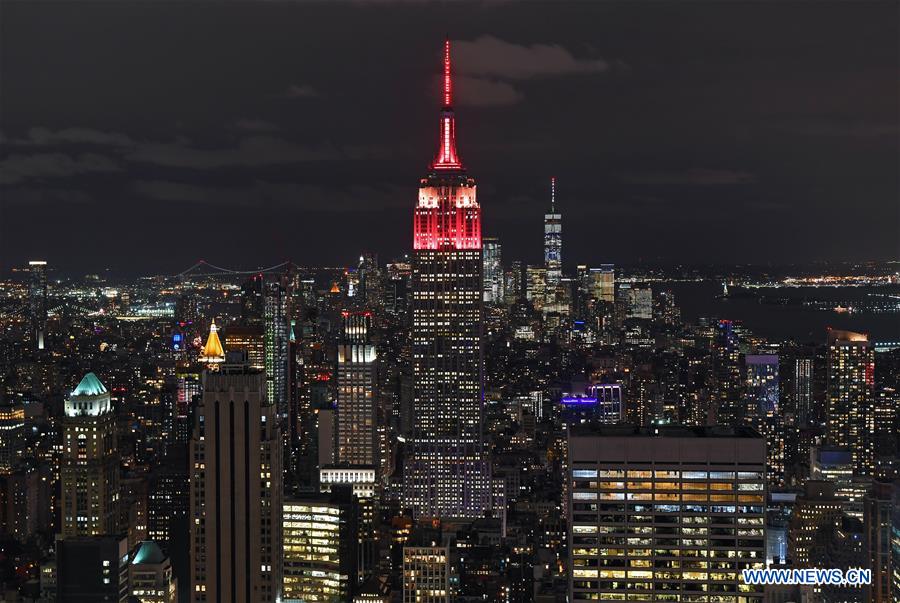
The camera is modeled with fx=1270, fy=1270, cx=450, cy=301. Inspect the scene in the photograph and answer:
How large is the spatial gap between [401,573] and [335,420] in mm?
8322

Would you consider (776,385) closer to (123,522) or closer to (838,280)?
(838,280)

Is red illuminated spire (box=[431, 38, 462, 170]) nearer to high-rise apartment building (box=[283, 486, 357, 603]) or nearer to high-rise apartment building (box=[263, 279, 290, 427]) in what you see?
high-rise apartment building (box=[263, 279, 290, 427])

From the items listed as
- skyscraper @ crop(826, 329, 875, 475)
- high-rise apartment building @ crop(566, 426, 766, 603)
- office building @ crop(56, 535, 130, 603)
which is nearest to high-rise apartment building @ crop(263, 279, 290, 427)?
office building @ crop(56, 535, 130, 603)

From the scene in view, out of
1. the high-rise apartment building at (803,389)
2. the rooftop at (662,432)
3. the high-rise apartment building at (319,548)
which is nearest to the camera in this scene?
the rooftop at (662,432)

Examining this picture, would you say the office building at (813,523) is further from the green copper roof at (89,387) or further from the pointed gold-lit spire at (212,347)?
the green copper roof at (89,387)

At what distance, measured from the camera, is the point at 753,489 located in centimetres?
1134

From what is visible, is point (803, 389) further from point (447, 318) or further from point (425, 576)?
point (425, 576)

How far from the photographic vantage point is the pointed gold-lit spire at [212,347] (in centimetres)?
1728

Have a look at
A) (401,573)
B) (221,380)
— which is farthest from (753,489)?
(401,573)

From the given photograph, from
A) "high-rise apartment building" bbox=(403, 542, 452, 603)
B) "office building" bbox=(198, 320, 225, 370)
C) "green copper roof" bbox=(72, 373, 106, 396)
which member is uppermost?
"office building" bbox=(198, 320, 225, 370)

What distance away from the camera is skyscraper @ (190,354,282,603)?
44.8 ft

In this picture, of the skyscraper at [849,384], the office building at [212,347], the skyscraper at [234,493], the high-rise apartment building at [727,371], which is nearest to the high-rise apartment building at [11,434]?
the office building at [212,347]

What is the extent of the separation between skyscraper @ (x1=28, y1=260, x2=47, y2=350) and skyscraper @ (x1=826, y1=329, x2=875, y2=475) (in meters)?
12.7

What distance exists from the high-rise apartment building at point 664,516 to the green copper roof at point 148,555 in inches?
236
